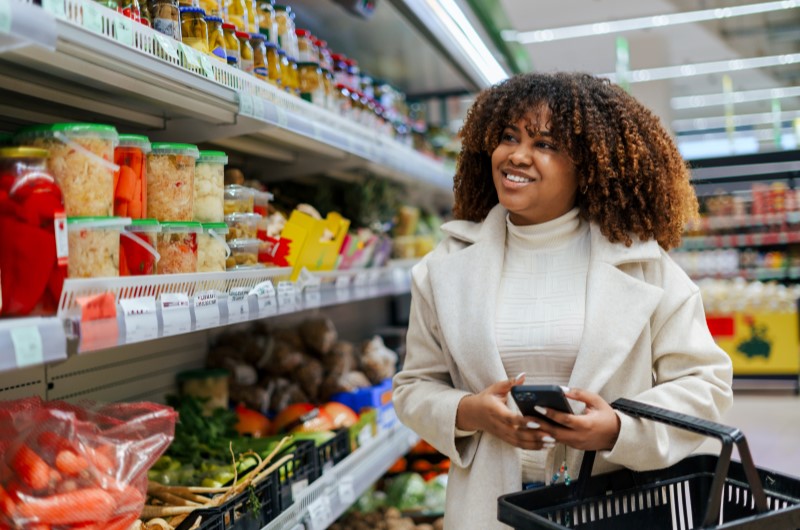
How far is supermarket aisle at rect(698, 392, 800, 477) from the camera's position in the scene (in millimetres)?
5281

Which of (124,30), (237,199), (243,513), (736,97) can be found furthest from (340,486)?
(736,97)

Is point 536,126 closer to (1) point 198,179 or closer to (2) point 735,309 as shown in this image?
(1) point 198,179

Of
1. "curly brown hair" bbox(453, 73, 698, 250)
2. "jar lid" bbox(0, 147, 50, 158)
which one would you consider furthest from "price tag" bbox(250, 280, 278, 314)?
"jar lid" bbox(0, 147, 50, 158)

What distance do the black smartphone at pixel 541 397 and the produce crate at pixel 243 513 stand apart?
660 mm

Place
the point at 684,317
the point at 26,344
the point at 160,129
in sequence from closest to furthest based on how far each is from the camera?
the point at 26,344 → the point at 684,317 → the point at 160,129

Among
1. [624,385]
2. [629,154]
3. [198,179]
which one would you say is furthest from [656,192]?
[198,179]

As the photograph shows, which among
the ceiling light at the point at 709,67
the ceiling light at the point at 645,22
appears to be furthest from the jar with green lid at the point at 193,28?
the ceiling light at the point at 709,67

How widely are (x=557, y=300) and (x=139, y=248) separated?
92 cm

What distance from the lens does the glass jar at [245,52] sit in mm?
2022

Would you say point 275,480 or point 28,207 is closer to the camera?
point 28,207

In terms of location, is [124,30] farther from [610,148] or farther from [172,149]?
[610,148]

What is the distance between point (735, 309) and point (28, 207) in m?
8.28

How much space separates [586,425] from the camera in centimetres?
155

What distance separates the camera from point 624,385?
1.76m
